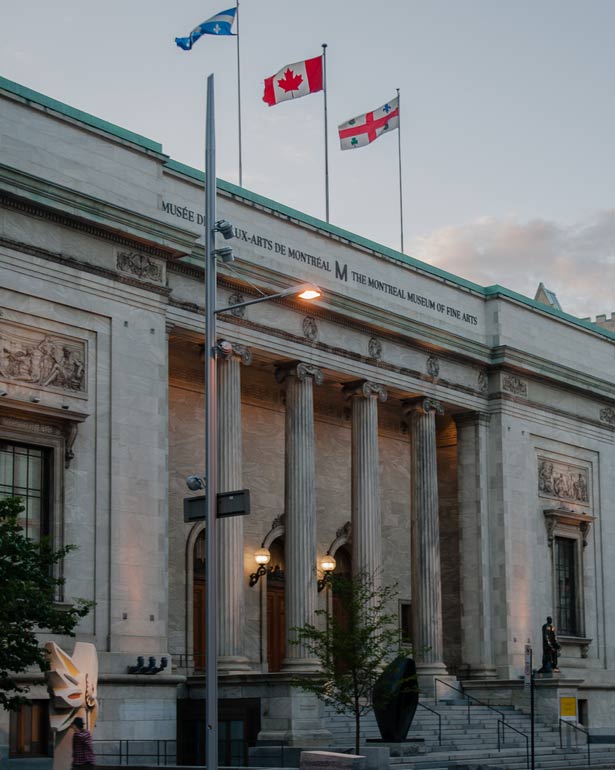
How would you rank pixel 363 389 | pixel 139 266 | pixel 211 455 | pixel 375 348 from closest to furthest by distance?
1. pixel 211 455
2. pixel 139 266
3. pixel 363 389
4. pixel 375 348

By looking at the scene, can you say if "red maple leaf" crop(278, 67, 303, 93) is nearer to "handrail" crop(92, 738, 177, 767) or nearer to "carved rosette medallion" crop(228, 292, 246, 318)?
"carved rosette medallion" crop(228, 292, 246, 318)

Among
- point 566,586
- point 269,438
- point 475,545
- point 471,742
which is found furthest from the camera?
point 566,586

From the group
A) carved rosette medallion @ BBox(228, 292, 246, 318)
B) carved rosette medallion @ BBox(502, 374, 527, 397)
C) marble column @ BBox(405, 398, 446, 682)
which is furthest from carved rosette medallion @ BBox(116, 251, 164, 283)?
carved rosette medallion @ BBox(502, 374, 527, 397)

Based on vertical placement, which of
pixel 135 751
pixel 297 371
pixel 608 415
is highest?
pixel 608 415

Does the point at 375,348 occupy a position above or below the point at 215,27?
below

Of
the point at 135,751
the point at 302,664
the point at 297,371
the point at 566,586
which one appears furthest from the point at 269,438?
the point at 135,751

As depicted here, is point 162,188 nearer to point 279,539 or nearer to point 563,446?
point 279,539

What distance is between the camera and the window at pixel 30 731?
3250cm

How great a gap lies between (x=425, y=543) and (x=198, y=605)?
793cm

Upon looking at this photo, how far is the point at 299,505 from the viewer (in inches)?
1662

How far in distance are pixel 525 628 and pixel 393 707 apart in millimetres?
14253

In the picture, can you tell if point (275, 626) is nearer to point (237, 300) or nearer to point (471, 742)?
point (471, 742)

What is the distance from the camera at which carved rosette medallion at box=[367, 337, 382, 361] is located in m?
46.0

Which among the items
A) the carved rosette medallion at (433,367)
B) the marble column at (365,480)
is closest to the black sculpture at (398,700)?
the marble column at (365,480)
